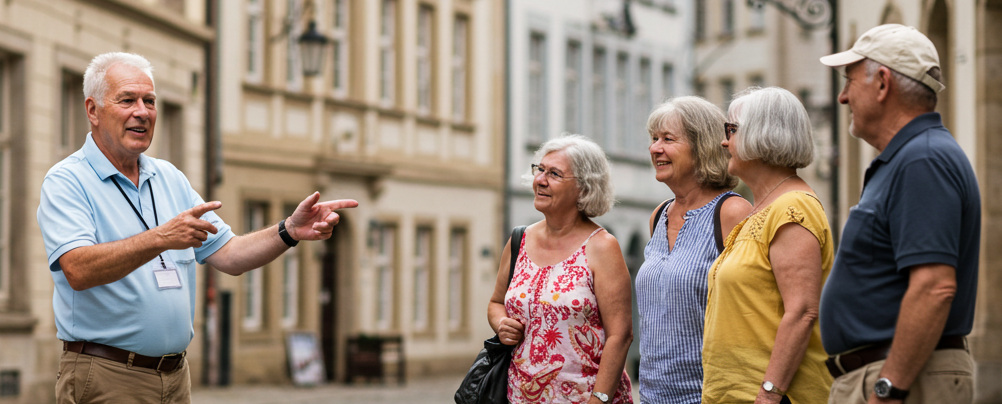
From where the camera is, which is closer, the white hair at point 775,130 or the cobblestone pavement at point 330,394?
the white hair at point 775,130

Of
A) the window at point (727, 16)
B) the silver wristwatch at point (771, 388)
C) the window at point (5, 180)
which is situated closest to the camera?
the silver wristwatch at point (771, 388)

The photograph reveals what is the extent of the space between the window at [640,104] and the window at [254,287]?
48.8ft

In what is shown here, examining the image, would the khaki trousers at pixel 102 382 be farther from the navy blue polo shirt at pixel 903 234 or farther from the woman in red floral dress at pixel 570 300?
the navy blue polo shirt at pixel 903 234

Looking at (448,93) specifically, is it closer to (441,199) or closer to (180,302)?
(441,199)

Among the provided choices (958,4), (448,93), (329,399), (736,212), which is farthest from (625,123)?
(736,212)

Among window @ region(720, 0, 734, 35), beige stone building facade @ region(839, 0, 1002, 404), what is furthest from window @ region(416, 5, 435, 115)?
beige stone building facade @ region(839, 0, 1002, 404)

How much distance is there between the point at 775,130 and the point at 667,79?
32.3 m

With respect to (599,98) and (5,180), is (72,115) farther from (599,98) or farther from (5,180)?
(599,98)

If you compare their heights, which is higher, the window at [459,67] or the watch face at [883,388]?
the window at [459,67]

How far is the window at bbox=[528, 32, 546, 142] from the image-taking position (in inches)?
1184

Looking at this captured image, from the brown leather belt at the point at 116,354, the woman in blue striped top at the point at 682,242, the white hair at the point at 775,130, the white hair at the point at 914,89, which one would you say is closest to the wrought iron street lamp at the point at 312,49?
the woman in blue striped top at the point at 682,242

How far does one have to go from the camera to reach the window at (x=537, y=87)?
3006 cm

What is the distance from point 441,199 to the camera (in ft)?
86.9

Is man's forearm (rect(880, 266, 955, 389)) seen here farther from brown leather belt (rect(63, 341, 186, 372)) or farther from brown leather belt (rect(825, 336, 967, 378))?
brown leather belt (rect(63, 341, 186, 372))
